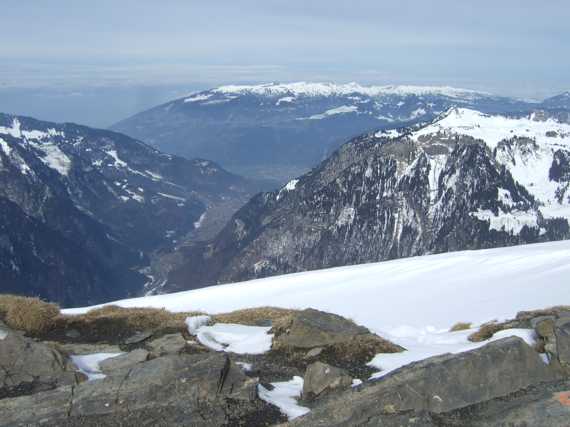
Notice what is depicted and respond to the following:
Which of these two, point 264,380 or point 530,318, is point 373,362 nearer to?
point 264,380

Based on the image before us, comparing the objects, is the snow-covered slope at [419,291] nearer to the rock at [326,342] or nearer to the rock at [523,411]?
the rock at [326,342]

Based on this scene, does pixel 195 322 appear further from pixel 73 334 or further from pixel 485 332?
pixel 485 332

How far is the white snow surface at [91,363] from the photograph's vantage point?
18.3 m

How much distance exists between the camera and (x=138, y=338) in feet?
76.2

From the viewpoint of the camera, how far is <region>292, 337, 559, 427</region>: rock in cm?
Result: 1348

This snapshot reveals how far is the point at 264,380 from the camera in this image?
1870cm

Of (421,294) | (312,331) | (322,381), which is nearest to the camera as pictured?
(322,381)

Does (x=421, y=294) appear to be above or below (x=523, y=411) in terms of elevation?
below

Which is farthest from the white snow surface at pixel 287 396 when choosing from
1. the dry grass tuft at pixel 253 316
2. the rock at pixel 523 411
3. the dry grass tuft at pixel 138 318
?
the dry grass tuft at pixel 253 316

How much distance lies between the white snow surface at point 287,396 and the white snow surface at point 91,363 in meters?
5.70

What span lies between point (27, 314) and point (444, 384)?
19218 mm

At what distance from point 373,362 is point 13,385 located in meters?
12.0

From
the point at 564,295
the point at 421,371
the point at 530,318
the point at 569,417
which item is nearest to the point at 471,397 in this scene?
the point at 421,371

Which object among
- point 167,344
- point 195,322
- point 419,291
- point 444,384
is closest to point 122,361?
point 167,344
